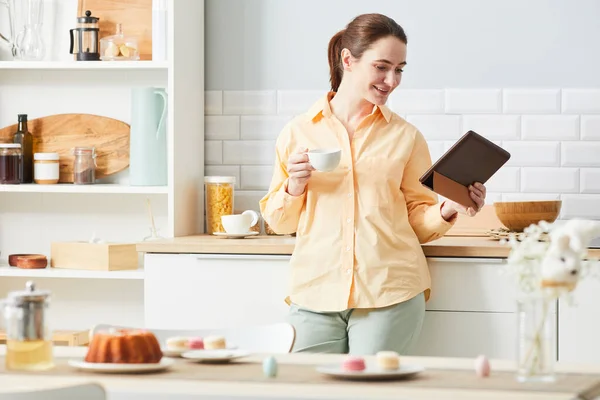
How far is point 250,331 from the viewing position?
8.32 feet

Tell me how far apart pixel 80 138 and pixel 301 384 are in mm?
2623

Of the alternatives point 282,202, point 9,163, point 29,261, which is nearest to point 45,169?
point 9,163

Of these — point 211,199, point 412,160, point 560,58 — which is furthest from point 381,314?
point 560,58

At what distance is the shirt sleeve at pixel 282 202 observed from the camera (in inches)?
127

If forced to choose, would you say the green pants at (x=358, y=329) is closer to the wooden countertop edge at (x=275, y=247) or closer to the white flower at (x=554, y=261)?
the wooden countertop edge at (x=275, y=247)

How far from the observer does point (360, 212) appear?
3.19 m

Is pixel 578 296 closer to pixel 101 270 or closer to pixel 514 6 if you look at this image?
pixel 514 6

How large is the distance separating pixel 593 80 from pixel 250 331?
6.74 ft

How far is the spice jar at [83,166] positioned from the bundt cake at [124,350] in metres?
2.17

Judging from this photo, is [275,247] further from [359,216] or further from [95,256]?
[95,256]

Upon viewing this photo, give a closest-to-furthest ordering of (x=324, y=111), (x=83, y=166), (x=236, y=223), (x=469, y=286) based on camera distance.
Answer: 1. (x=324, y=111)
2. (x=469, y=286)
3. (x=236, y=223)
4. (x=83, y=166)

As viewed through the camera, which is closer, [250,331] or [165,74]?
[250,331]

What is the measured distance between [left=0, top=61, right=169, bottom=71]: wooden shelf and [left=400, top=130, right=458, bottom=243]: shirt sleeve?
1143 millimetres

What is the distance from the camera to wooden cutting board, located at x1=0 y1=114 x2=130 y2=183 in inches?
165
